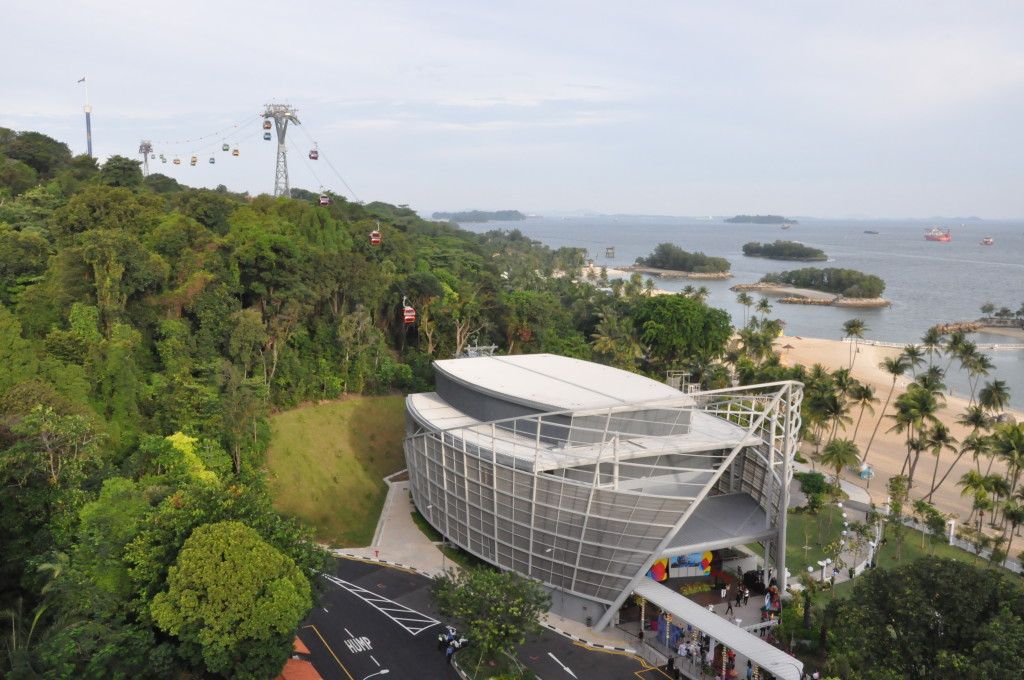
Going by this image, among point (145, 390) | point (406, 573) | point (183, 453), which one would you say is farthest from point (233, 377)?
point (406, 573)

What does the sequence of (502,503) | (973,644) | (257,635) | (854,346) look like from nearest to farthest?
1. (973,644)
2. (257,635)
3. (502,503)
4. (854,346)

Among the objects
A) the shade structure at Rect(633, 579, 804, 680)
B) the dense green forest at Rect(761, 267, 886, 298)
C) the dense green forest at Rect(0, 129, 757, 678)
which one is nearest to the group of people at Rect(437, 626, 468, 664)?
the dense green forest at Rect(0, 129, 757, 678)

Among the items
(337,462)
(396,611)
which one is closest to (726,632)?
(396,611)

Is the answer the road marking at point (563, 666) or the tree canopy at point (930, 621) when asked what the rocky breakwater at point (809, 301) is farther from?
the tree canopy at point (930, 621)

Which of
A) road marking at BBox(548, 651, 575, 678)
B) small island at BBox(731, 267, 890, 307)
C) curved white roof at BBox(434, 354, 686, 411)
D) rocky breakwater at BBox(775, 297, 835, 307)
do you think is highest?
curved white roof at BBox(434, 354, 686, 411)

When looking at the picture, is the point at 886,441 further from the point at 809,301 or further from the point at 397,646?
the point at 809,301

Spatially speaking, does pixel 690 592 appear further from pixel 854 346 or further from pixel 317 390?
pixel 854 346

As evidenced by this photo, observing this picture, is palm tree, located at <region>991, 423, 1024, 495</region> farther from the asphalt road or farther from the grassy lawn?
the grassy lawn
